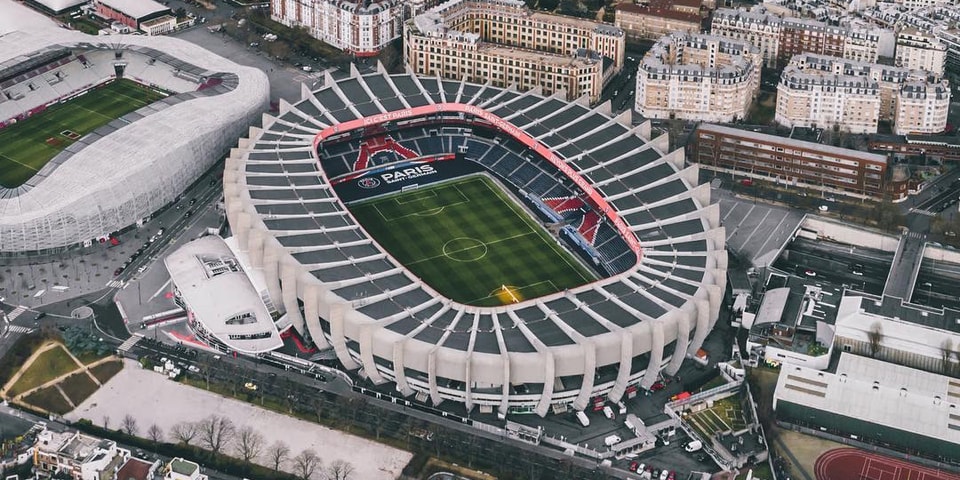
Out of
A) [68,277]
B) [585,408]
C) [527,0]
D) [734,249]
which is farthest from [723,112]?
[68,277]

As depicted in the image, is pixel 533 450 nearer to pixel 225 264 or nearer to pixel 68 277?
pixel 225 264

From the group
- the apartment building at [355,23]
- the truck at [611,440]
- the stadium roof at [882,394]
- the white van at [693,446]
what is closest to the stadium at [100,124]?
the apartment building at [355,23]

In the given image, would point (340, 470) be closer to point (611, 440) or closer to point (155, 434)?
point (155, 434)

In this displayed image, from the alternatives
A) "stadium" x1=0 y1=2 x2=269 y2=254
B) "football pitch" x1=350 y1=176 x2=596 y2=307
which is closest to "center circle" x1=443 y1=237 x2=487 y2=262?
"football pitch" x1=350 y1=176 x2=596 y2=307

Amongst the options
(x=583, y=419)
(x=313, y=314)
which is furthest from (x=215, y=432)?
(x=583, y=419)

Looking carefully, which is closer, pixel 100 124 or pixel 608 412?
pixel 608 412
